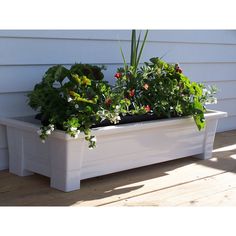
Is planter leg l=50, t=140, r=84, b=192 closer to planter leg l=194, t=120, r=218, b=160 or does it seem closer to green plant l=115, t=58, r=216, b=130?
green plant l=115, t=58, r=216, b=130

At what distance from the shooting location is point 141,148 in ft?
10.6

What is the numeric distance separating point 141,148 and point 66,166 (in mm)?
612

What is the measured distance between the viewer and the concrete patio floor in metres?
2.70

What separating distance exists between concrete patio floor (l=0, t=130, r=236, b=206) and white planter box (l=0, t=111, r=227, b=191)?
69mm

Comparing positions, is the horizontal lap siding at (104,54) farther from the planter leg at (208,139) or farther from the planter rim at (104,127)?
the planter leg at (208,139)

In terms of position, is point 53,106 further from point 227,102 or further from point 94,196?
point 227,102

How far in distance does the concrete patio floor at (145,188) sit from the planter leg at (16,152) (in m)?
0.05

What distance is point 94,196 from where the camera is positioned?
9.13 ft

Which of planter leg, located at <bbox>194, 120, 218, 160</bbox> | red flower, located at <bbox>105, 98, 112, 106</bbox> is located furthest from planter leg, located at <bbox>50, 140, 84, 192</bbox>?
planter leg, located at <bbox>194, 120, 218, 160</bbox>

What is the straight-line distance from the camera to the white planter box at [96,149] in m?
2.82

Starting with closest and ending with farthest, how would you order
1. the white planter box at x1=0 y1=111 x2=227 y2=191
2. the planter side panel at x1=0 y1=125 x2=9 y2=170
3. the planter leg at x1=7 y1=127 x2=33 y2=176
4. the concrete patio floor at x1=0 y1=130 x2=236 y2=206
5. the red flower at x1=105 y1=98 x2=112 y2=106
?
the concrete patio floor at x1=0 y1=130 x2=236 y2=206
the white planter box at x1=0 y1=111 x2=227 y2=191
the red flower at x1=105 y1=98 x2=112 y2=106
the planter leg at x1=7 y1=127 x2=33 y2=176
the planter side panel at x1=0 y1=125 x2=9 y2=170

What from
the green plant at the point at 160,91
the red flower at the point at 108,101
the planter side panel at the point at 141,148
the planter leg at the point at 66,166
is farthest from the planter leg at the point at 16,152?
the green plant at the point at 160,91
